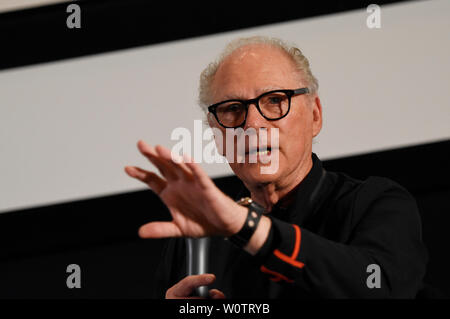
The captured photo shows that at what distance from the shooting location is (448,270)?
4.74ft

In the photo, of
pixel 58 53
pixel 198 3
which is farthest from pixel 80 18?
pixel 198 3

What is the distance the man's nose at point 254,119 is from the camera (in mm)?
983

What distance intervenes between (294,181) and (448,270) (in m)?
0.68

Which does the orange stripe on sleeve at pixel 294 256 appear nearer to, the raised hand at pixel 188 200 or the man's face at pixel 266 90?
the raised hand at pixel 188 200

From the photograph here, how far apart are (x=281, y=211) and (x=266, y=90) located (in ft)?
0.87

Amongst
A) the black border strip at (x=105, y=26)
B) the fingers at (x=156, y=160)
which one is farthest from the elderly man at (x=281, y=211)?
the black border strip at (x=105, y=26)

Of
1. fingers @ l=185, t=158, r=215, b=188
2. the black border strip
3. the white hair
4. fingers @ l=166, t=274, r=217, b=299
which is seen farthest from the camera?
the black border strip

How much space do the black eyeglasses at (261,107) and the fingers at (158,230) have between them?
373mm

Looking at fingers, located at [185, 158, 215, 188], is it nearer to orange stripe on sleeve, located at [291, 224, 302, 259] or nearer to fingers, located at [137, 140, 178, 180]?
fingers, located at [137, 140, 178, 180]

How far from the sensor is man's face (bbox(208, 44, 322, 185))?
100 centimetres

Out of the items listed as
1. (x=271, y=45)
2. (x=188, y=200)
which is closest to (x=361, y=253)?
(x=188, y=200)

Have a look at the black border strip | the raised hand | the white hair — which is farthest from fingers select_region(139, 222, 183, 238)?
the black border strip

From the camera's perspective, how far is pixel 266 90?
100 centimetres
